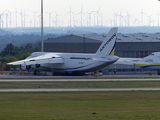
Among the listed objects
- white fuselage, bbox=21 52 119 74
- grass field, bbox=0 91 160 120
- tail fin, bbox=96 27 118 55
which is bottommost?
grass field, bbox=0 91 160 120

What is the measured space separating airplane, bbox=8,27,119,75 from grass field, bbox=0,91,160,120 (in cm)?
3209

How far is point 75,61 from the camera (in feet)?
241

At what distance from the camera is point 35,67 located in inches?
2997

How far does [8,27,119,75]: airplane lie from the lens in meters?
71.4

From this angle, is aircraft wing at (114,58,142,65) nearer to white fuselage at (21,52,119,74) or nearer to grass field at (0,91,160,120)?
white fuselage at (21,52,119,74)

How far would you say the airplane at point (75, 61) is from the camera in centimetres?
7138

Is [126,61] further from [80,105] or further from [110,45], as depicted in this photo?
[80,105]

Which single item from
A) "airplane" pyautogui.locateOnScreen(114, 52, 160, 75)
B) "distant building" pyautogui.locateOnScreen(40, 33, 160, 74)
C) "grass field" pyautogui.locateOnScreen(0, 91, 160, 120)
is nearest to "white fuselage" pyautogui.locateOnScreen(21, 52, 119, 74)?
"airplane" pyautogui.locateOnScreen(114, 52, 160, 75)

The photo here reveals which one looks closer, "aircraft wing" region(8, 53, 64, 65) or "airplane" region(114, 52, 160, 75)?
"aircraft wing" region(8, 53, 64, 65)

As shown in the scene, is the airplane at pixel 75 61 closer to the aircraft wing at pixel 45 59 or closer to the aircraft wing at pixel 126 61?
the aircraft wing at pixel 45 59

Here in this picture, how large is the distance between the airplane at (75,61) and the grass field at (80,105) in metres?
32.1

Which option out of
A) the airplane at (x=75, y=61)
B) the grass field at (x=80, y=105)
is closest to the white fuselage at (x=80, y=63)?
the airplane at (x=75, y=61)

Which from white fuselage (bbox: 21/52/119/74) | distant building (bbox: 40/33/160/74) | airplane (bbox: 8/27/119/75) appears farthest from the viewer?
distant building (bbox: 40/33/160/74)

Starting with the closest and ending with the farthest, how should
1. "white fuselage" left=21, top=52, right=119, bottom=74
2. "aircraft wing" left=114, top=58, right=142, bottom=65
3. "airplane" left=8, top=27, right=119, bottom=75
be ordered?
1. "white fuselage" left=21, top=52, right=119, bottom=74
2. "airplane" left=8, top=27, right=119, bottom=75
3. "aircraft wing" left=114, top=58, right=142, bottom=65
